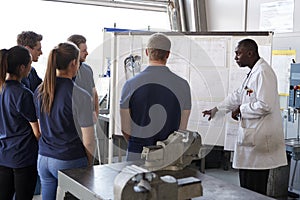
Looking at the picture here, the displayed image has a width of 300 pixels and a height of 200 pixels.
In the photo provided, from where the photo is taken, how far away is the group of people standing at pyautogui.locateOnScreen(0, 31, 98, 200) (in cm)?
182

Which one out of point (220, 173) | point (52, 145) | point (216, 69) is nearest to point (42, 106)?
point (52, 145)

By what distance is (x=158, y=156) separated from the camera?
53.1 inches

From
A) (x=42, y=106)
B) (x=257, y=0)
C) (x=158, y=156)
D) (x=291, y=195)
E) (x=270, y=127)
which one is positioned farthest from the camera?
(x=257, y=0)

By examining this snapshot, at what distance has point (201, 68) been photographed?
3238 mm

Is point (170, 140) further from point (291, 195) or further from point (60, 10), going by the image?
point (60, 10)

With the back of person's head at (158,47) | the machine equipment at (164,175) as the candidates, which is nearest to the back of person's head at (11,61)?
the back of person's head at (158,47)

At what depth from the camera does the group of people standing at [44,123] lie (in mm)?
1823

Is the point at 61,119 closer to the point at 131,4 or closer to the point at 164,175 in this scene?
the point at 164,175

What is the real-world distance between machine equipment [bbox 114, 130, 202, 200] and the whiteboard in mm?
1756

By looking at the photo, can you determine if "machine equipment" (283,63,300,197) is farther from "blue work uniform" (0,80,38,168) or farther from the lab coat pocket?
"blue work uniform" (0,80,38,168)

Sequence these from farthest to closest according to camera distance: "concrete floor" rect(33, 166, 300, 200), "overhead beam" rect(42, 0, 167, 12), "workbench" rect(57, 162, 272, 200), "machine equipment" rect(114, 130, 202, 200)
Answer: "overhead beam" rect(42, 0, 167, 12)
"concrete floor" rect(33, 166, 300, 200)
"workbench" rect(57, 162, 272, 200)
"machine equipment" rect(114, 130, 202, 200)

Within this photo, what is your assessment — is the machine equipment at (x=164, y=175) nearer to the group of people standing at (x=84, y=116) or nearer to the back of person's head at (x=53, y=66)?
the group of people standing at (x=84, y=116)

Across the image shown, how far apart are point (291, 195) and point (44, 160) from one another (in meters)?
2.44

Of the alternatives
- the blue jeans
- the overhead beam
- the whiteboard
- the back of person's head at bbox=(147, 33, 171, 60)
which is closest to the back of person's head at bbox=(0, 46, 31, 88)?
the blue jeans
